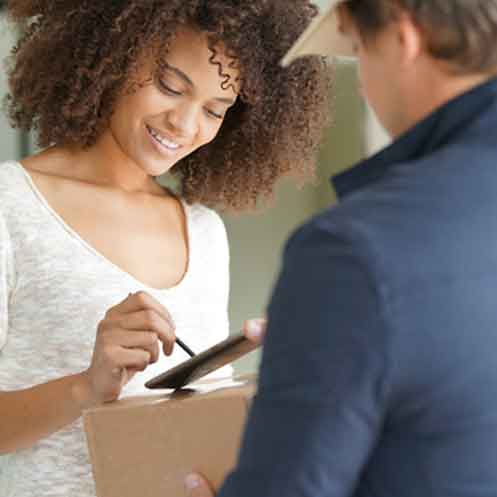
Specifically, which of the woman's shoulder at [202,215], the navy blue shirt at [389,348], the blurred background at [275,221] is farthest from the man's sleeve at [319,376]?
the blurred background at [275,221]

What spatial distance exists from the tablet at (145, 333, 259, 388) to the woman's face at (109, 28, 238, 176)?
0.40 metres

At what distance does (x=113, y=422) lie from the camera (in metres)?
1.04

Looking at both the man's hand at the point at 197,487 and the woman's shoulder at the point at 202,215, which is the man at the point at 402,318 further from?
the woman's shoulder at the point at 202,215

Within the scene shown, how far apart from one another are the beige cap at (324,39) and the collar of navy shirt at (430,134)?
0.45 feet

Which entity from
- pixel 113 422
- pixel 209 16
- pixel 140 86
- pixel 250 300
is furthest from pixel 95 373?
pixel 250 300

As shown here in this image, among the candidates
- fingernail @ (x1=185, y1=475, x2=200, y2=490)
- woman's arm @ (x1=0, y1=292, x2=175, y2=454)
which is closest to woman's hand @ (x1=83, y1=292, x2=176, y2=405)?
woman's arm @ (x1=0, y1=292, x2=175, y2=454)

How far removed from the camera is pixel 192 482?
99 centimetres

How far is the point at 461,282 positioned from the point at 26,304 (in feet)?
2.54

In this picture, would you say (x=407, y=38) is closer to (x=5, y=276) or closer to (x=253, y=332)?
(x=253, y=332)

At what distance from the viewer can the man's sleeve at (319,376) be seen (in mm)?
667

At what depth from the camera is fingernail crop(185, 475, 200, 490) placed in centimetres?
98

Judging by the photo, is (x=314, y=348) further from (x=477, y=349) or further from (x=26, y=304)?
(x=26, y=304)

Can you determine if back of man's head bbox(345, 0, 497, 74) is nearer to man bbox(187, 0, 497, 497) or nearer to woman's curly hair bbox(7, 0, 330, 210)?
man bbox(187, 0, 497, 497)

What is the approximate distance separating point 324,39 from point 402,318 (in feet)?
1.06
